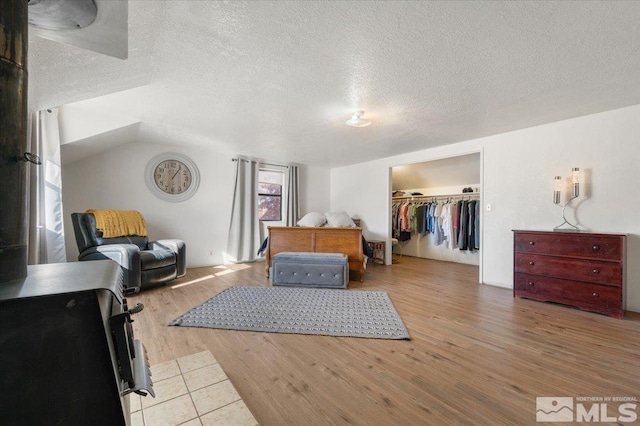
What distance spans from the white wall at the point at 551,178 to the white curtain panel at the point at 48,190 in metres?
4.93

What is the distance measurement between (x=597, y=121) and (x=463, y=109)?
5.10 ft

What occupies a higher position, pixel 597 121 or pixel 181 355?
pixel 597 121

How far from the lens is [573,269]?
2740 millimetres

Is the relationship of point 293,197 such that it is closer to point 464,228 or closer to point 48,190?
point 464,228

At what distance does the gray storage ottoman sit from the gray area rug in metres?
0.20

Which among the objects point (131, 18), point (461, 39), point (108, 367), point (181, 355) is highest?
point (461, 39)

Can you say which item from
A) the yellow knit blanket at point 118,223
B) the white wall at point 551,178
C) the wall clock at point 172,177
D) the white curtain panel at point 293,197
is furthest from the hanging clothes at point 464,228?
the yellow knit blanket at point 118,223

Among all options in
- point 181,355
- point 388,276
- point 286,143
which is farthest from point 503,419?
point 286,143

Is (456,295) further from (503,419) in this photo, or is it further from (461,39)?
(461,39)

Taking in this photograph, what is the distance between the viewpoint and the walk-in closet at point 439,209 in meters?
4.99

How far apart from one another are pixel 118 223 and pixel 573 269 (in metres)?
5.54

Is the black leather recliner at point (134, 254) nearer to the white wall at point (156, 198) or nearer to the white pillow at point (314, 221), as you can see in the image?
the white wall at point (156, 198)

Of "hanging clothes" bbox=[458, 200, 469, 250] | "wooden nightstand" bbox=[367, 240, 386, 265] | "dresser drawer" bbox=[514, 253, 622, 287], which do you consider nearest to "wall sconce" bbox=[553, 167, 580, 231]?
"dresser drawer" bbox=[514, 253, 622, 287]

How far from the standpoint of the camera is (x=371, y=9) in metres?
1.41
